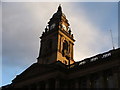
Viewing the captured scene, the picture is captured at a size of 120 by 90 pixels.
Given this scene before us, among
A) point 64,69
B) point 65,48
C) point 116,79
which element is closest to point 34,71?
point 64,69

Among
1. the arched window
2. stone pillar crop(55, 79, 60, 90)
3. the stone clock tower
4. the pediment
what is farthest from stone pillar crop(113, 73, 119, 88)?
the arched window

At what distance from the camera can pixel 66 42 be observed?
2003 inches

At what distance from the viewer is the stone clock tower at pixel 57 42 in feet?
154

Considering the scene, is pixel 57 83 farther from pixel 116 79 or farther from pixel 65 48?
pixel 65 48

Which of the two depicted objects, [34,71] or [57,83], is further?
[34,71]

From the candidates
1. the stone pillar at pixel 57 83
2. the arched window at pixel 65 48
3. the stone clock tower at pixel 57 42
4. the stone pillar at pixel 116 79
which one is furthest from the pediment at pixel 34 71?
the stone pillar at pixel 116 79

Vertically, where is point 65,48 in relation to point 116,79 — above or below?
above

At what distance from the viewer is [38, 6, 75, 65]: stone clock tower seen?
46844 millimetres

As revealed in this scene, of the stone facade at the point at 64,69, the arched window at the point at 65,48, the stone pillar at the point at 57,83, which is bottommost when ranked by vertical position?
the stone pillar at the point at 57,83

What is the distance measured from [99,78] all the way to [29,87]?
15.1 metres

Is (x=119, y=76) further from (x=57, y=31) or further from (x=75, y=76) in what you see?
(x=57, y=31)

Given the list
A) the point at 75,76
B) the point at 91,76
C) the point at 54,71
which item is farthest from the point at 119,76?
the point at 54,71

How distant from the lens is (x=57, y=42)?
47688 mm

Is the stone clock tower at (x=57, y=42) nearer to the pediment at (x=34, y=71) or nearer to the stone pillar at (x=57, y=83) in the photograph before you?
the pediment at (x=34, y=71)
